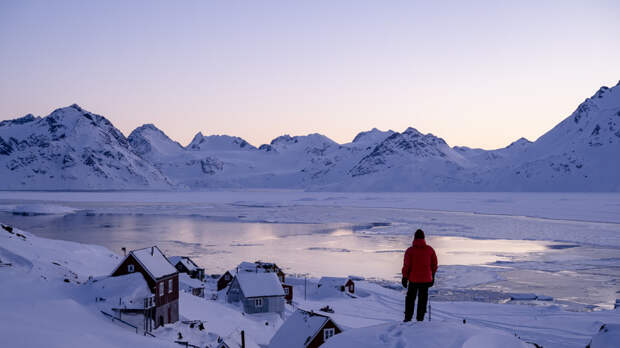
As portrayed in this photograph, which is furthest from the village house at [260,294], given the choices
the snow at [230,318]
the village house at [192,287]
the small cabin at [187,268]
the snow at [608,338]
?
the snow at [608,338]

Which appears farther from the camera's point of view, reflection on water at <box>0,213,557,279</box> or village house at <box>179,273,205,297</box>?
reflection on water at <box>0,213,557,279</box>

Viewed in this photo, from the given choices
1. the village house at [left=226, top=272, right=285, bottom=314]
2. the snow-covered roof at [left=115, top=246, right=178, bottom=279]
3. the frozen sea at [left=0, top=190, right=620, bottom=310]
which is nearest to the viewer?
the snow-covered roof at [left=115, top=246, right=178, bottom=279]

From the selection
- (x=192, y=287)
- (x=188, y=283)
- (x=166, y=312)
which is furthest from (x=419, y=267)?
(x=188, y=283)

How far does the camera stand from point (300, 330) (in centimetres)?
2125

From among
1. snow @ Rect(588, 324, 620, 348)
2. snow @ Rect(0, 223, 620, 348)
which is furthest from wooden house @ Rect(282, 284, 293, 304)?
snow @ Rect(588, 324, 620, 348)

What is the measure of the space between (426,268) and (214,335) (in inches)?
633

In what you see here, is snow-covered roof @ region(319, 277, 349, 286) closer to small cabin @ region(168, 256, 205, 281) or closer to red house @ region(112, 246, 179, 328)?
small cabin @ region(168, 256, 205, 281)

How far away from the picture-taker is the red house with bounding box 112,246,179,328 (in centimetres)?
2485

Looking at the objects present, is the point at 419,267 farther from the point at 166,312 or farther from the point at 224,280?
the point at 224,280

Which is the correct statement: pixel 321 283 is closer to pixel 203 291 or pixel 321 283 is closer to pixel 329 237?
pixel 203 291

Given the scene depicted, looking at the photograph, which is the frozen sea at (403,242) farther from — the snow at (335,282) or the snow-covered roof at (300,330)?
the snow-covered roof at (300,330)

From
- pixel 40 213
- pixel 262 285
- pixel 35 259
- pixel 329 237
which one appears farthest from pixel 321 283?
pixel 40 213

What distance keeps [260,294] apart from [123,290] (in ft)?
33.8

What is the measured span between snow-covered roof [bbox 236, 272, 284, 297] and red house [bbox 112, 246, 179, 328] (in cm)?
617
